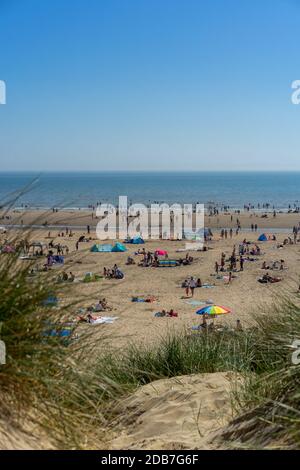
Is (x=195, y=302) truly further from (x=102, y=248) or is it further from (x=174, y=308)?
(x=102, y=248)

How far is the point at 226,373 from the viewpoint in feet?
15.3

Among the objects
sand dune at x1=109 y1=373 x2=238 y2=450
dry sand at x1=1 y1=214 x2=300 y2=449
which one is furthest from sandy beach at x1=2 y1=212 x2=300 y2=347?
sand dune at x1=109 y1=373 x2=238 y2=450

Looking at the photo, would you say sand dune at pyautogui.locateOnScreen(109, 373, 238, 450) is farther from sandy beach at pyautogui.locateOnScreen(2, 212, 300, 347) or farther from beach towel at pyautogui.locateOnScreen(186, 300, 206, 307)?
beach towel at pyautogui.locateOnScreen(186, 300, 206, 307)

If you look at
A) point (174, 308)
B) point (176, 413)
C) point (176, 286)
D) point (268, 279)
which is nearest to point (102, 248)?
point (176, 286)

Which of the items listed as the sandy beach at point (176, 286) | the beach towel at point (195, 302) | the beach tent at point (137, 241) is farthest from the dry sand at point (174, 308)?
the beach tent at point (137, 241)

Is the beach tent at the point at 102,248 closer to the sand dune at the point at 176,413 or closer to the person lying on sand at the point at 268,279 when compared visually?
the person lying on sand at the point at 268,279

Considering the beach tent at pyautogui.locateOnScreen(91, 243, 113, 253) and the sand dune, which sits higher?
the sand dune

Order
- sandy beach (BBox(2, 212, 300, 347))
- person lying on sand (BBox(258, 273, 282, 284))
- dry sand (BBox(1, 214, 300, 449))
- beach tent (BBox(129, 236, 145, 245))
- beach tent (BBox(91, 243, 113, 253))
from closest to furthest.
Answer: dry sand (BBox(1, 214, 300, 449)) → sandy beach (BBox(2, 212, 300, 347)) → person lying on sand (BBox(258, 273, 282, 284)) → beach tent (BBox(91, 243, 113, 253)) → beach tent (BBox(129, 236, 145, 245))

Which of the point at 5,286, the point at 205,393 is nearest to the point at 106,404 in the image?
the point at 205,393

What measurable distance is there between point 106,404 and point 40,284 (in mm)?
1229

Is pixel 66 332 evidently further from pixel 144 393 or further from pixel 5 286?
pixel 144 393

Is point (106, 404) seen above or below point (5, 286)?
below
